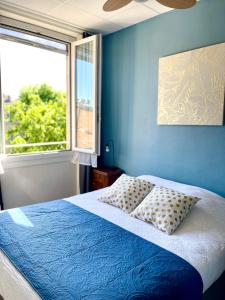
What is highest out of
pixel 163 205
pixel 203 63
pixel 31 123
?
pixel 203 63

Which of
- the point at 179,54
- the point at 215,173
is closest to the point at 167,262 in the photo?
the point at 215,173

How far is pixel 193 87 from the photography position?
234 cm

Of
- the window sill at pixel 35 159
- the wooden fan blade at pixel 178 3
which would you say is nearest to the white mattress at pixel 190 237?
the window sill at pixel 35 159

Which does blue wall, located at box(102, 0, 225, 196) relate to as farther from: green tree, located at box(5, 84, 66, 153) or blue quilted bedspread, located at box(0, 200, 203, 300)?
green tree, located at box(5, 84, 66, 153)

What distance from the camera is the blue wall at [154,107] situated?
2.25 metres

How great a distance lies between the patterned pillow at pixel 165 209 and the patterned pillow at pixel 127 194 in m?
0.10

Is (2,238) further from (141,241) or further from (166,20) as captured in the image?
(166,20)

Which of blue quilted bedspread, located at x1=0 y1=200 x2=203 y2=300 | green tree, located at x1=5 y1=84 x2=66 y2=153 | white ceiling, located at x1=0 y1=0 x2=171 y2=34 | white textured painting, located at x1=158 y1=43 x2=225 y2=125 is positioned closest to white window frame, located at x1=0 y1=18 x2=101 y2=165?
white ceiling, located at x1=0 y1=0 x2=171 y2=34

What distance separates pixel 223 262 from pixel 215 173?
91 centimetres

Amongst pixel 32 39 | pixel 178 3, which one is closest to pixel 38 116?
pixel 32 39

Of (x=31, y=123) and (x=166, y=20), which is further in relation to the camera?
(x=31, y=123)

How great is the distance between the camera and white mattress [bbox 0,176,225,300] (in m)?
1.33

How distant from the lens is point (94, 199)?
2.34 meters

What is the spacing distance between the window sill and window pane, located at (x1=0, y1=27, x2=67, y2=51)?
142 cm
